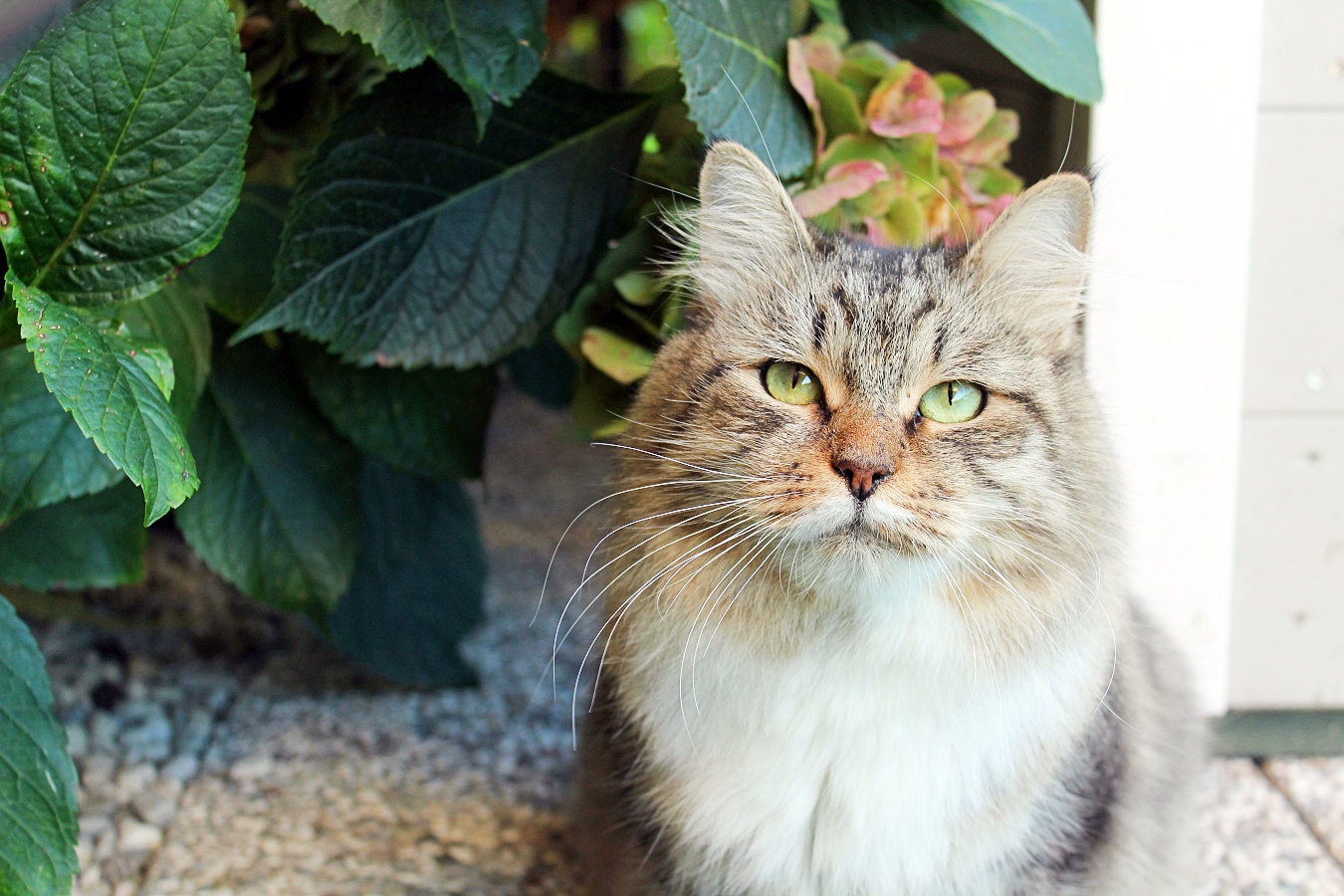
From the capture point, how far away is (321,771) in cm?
197

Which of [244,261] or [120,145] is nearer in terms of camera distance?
[120,145]

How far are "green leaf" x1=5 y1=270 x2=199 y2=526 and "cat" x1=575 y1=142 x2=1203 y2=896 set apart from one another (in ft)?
1.71

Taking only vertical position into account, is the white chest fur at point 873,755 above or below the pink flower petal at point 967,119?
below

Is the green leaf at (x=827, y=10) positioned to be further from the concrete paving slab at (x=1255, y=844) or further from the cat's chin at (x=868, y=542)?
the concrete paving slab at (x=1255, y=844)

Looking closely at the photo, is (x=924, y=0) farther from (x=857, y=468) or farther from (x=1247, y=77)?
(x=857, y=468)

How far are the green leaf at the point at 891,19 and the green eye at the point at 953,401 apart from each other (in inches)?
33.0

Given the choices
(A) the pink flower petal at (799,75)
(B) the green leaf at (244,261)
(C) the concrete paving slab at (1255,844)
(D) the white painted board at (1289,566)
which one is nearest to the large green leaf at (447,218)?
(B) the green leaf at (244,261)

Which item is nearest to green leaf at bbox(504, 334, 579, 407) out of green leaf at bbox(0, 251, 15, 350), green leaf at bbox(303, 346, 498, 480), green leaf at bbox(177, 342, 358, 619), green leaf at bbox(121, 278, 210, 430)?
green leaf at bbox(303, 346, 498, 480)

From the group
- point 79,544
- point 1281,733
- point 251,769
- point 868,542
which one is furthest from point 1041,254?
point 251,769

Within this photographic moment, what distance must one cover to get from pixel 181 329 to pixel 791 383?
900 mm

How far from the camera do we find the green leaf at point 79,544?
165cm

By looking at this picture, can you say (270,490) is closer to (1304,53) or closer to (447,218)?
(447,218)

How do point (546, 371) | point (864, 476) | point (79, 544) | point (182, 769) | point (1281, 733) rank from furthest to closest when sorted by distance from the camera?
point (546, 371) < point (1281, 733) < point (182, 769) < point (79, 544) < point (864, 476)

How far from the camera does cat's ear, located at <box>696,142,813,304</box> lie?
1.34 metres
